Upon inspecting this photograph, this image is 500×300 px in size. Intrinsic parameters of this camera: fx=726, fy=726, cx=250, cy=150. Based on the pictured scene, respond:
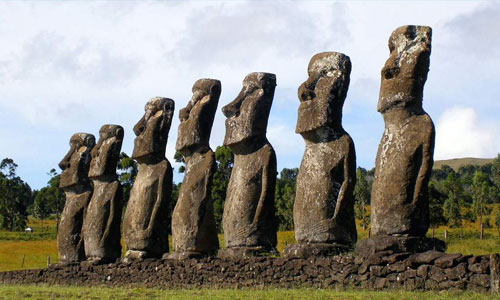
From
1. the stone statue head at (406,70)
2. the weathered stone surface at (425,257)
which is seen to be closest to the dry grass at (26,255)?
the stone statue head at (406,70)

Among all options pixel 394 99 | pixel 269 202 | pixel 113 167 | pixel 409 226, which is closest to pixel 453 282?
pixel 409 226

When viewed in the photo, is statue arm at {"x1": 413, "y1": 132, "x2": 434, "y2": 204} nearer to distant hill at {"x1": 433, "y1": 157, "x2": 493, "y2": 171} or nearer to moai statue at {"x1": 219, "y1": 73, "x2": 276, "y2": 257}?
moai statue at {"x1": 219, "y1": 73, "x2": 276, "y2": 257}

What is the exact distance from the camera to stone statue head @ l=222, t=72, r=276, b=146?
47.0 ft

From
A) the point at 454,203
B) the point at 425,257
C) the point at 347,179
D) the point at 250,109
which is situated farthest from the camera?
the point at 454,203

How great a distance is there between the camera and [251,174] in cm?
1415

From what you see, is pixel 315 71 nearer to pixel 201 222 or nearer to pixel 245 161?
pixel 245 161

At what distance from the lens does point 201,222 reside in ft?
50.1

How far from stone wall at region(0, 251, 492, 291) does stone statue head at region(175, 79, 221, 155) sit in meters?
2.66

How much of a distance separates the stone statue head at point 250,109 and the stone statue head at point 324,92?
56.6 inches

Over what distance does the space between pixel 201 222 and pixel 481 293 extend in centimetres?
722

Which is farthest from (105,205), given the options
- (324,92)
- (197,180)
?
(324,92)

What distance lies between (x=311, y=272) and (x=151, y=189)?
5985mm

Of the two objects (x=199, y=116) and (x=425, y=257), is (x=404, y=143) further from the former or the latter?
(x=199, y=116)

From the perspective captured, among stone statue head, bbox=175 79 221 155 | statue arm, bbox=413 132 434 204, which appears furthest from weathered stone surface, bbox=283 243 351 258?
stone statue head, bbox=175 79 221 155
